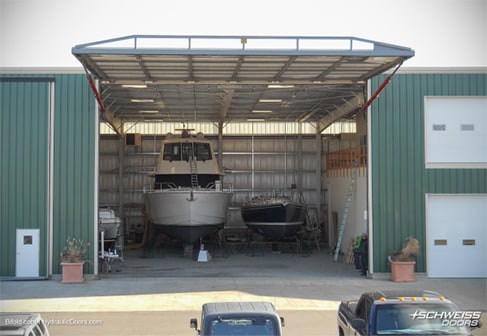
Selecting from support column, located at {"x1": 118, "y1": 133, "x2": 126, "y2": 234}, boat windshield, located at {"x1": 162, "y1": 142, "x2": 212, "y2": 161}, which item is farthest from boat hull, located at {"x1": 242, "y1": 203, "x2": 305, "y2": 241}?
support column, located at {"x1": 118, "y1": 133, "x2": 126, "y2": 234}

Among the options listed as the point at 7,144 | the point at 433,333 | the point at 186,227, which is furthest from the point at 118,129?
the point at 433,333

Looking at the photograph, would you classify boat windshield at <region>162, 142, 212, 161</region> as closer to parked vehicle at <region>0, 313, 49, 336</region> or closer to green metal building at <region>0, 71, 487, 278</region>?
green metal building at <region>0, 71, 487, 278</region>


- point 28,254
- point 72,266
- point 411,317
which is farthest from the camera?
point 28,254

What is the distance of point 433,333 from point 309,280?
32.0 feet

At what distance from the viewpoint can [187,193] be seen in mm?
21219

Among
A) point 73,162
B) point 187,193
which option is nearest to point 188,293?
point 73,162

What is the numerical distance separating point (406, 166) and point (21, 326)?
42.5 feet

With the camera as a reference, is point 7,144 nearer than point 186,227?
Yes

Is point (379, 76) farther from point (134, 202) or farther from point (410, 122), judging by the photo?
point (134, 202)

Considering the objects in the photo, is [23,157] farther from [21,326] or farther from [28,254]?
[21,326]

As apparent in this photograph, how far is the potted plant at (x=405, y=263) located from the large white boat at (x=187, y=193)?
7.79m

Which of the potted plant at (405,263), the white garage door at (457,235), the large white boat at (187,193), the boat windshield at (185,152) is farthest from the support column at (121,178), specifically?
the white garage door at (457,235)

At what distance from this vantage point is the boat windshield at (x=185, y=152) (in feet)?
82.5

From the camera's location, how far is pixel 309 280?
16.4 metres
